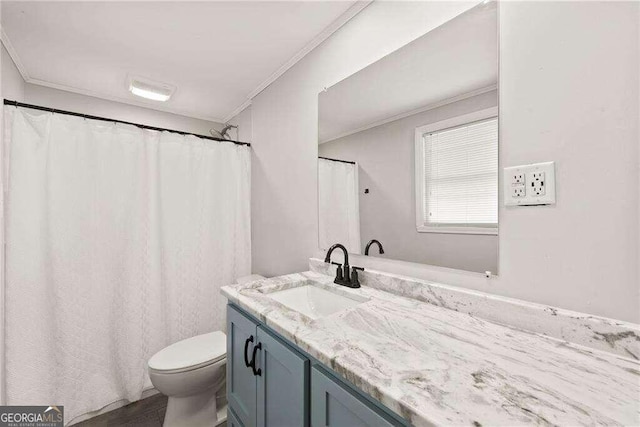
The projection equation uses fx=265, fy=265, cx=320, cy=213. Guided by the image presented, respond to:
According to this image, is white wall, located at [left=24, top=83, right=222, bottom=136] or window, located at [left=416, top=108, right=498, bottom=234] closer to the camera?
window, located at [left=416, top=108, right=498, bottom=234]

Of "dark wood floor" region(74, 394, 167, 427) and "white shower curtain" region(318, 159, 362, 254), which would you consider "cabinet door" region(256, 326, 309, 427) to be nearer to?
"white shower curtain" region(318, 159, 362, 254)

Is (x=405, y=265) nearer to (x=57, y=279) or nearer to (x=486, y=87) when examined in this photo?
(x=486, y=87)

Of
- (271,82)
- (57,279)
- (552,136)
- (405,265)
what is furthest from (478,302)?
(57,279)

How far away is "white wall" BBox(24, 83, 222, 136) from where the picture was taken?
2.18m

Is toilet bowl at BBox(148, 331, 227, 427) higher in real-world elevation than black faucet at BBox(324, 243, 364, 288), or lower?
lower

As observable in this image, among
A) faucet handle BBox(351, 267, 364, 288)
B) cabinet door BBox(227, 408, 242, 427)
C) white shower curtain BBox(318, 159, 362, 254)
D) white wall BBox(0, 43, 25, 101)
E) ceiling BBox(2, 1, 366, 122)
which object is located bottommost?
cabinet door BBox(227, 408, 242, 427)

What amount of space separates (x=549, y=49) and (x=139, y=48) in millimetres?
2238

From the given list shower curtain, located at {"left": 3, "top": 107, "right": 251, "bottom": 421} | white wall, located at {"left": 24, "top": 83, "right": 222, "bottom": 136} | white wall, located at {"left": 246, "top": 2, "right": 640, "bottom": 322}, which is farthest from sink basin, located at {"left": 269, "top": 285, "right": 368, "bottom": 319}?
white wall, located at {"left": 24, "top": 83, "right": 222, "bottom": 136}

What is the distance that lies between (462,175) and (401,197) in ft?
0.92

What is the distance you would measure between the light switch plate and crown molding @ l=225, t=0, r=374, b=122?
1.13 meters

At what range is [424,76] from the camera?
3.76ft

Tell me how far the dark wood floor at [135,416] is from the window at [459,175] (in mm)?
2052

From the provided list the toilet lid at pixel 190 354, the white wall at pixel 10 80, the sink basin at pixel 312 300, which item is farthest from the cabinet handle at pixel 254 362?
the white wall at pixel 10 80

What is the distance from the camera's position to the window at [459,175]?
0.96 meters
